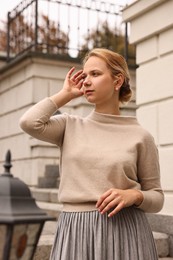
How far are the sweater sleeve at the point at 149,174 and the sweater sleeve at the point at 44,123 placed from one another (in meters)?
0.43

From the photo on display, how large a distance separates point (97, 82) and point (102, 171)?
0.45m

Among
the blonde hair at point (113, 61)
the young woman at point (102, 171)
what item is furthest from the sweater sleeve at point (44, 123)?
the blonde hair at point (113, 61)

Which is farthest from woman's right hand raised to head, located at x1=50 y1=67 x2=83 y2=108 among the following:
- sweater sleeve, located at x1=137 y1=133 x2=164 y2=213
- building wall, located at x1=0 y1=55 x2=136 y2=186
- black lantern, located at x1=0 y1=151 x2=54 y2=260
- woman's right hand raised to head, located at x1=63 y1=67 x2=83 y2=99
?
building wall, located at x1=0 y1=55 x2=136 y2=186

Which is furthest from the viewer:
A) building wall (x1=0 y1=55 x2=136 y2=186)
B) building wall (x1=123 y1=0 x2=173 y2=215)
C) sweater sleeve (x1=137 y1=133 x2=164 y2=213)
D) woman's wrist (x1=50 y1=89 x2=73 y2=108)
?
building wall (x1=0 y1=55 x2=136 y2=186)

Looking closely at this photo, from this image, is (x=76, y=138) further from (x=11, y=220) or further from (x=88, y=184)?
(x=11, y=220)

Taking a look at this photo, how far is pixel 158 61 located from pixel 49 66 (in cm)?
403

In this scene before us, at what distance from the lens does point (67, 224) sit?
2527 mm

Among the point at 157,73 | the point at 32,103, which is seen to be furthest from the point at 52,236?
the point at 32,103

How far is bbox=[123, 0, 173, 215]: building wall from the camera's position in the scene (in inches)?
205

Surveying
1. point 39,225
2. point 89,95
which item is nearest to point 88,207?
point 89,95

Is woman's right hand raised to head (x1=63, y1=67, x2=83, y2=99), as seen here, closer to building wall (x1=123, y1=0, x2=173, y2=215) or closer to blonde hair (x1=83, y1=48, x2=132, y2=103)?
blonde hair (x1=83, y1=48, x2=132, y2=103)

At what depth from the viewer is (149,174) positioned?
261cm

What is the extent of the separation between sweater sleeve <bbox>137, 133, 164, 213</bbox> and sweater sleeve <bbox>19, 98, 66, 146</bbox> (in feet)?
1.40

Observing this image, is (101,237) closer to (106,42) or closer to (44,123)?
(44,123)
